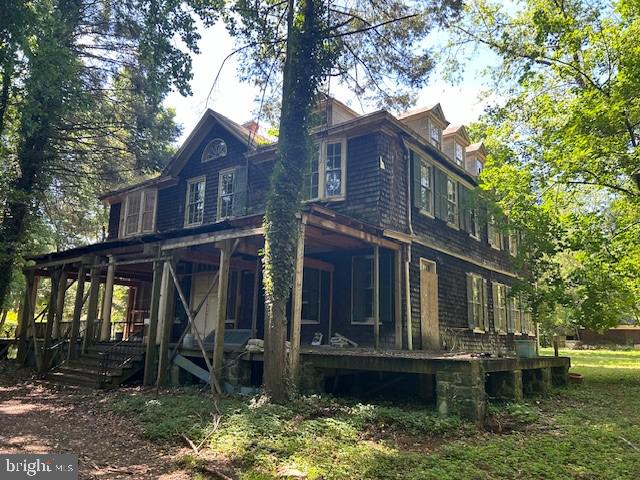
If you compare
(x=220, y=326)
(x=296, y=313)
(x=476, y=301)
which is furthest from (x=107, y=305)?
(x=476, y=301)

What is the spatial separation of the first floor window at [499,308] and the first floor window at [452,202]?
13.0 ft

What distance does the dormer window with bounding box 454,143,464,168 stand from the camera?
1683 centimetres

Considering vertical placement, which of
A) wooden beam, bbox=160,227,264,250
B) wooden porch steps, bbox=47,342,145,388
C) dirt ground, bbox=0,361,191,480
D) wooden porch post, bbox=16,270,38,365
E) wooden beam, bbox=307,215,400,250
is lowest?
dirt ground, bbox=0,361,191,480

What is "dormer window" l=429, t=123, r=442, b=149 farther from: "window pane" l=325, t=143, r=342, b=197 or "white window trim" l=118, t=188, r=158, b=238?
"white window trim" l=118, t=188, r=158, b=238

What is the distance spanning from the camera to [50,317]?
519 inches

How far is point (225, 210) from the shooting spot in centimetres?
1536

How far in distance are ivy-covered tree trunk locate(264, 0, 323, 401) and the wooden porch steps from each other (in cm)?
440

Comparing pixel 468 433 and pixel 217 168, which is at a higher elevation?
pixel 217 168

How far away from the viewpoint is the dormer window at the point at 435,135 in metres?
14.7

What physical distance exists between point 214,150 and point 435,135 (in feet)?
24.6

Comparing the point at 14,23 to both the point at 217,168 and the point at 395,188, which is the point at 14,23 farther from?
the point at 395,188

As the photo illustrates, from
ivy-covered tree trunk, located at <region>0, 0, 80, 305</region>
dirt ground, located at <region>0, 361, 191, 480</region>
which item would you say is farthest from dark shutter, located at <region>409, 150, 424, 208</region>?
ivy-covered tree trunk, located at <region>0, 0, 80, 305</region>

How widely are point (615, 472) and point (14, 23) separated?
12.8 m

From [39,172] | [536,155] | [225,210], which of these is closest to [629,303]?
[536,155]
